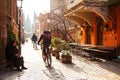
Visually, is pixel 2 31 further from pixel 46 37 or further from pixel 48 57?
pixel 48 57

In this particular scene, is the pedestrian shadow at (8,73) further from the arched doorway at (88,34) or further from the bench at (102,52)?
the arched doorway at (88,34)

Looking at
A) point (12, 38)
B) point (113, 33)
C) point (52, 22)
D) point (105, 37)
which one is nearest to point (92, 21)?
point (105, 37)

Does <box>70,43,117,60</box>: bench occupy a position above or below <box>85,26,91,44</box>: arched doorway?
below

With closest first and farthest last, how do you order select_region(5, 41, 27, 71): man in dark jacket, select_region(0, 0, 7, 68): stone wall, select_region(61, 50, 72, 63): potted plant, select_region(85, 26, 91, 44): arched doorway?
select_region(5, 41, 27, 71): man in dark jacket → select_region(0, 0, 7, 68): stone wall → select_region(61, 50, 72, 63): potted plant → select_region(85, 26, 91, 44): arched doorway

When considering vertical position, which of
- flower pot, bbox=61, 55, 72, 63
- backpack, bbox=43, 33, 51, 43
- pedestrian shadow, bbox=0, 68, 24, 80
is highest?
backpack, bbox=43, 33, 51, 43

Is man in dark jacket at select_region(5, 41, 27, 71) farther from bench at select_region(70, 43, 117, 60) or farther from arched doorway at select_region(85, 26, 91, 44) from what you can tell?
arched doorway at select_region(85, 26, 91, 44)

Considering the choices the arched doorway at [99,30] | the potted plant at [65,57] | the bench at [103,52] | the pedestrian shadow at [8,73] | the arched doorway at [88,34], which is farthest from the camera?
the arched doorway at [88,34]

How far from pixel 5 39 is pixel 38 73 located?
2.49m

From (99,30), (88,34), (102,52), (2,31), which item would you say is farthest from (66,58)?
(88,34)

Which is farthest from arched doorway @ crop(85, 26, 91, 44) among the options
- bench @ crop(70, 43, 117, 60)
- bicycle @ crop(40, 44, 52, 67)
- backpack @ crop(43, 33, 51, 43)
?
bicycle @ crop(40, 44, 52, 67)

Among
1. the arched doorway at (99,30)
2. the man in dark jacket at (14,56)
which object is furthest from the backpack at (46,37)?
the arched doorway at (99,30)

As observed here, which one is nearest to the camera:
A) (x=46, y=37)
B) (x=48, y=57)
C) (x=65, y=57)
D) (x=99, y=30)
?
(x=48, y=57)

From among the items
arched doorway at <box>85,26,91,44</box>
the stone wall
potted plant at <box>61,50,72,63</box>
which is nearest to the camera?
the stone wall

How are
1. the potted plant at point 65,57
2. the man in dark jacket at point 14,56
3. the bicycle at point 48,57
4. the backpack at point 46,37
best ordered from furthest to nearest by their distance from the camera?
the potted plant at point 65,57 → the backpack at point 46,37 → the bicycle at point 48,57 → the man in dark jacket at point 14,56
